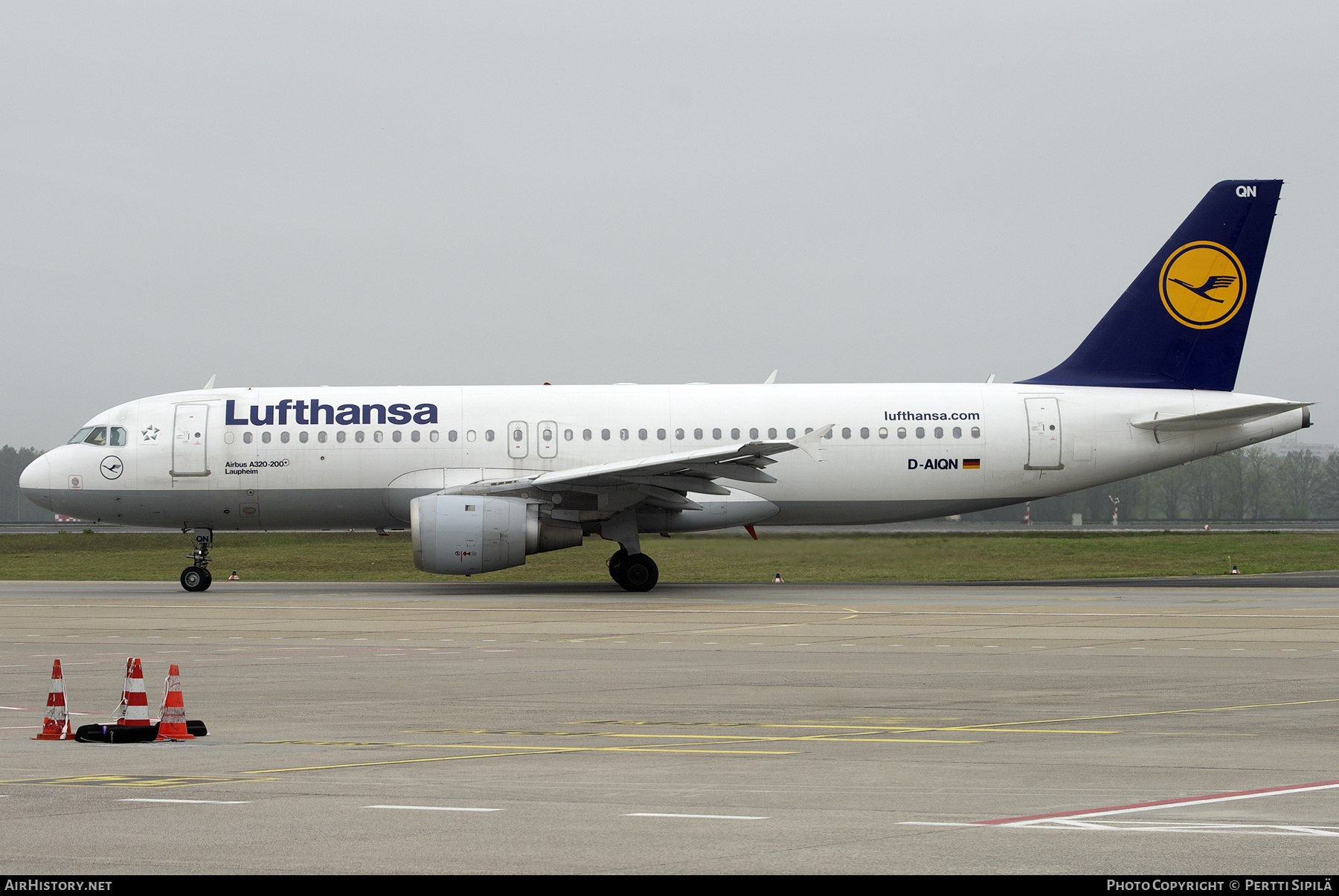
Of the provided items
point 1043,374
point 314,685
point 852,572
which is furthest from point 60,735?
point 1043,374

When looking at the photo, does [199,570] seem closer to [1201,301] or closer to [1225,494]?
[1201,301]

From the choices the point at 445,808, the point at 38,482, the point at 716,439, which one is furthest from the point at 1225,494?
the point at 445,808

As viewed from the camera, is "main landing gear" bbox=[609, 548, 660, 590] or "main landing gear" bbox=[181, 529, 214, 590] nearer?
"main landing gear" bbox=[609, 548, 660, 590]

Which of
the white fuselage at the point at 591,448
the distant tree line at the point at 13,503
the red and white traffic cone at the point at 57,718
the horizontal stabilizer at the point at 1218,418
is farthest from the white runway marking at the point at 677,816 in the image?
the distant tree line at the point at 13,503

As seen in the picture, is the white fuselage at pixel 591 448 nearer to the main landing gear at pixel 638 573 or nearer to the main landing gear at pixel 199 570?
the main landing gear at pixel 199 570

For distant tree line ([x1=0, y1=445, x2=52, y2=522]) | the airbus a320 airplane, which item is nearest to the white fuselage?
the airbus a320 airplane

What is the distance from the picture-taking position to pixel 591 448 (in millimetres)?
28094

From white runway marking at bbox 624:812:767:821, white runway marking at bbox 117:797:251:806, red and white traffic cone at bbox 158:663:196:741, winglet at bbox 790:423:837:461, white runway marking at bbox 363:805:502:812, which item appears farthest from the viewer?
winglet at bbox 790:423:837:461

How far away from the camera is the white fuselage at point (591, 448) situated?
2800 centimetres

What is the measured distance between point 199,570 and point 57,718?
1855 centimetres

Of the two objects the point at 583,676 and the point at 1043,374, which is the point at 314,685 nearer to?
the point at 583,676

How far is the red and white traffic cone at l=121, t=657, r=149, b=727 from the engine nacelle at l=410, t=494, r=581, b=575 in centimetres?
1531

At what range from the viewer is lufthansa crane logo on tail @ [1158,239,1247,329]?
94.6 feet

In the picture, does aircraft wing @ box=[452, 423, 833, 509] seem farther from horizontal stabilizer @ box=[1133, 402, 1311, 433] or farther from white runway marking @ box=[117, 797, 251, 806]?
white runway marking @ box=[117, 797, 251, 806]
